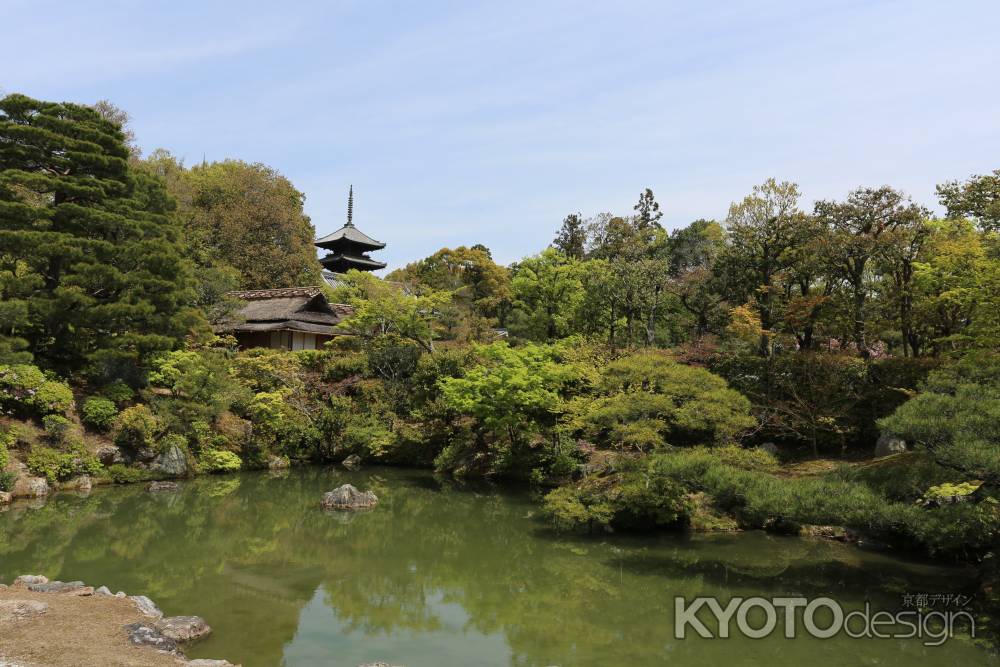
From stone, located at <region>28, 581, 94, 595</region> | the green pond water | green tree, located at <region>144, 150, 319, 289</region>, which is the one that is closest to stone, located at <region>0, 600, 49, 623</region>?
stone, located at <region>28, 581, 94, 595</region>

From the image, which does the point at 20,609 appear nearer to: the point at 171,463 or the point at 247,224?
the point at 171,463

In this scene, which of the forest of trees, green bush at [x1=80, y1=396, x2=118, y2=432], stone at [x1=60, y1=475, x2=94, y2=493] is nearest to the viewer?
the forest of trees

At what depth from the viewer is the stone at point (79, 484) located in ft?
44.9

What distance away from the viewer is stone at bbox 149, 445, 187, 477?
15172mm

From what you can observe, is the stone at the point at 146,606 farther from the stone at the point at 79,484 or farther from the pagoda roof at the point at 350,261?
the pagoda roof at the point at 350,261

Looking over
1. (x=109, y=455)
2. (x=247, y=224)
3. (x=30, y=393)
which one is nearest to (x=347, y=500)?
(x=109, y=455)

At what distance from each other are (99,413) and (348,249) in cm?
2436

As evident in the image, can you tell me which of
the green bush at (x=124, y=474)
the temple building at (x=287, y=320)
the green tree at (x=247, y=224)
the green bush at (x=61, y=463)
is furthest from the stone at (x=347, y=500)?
the green tree at (x=247, y=224)

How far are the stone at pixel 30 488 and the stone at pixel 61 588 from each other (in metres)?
6.32

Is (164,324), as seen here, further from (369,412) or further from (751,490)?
(751,490)

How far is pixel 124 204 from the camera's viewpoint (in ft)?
54.5

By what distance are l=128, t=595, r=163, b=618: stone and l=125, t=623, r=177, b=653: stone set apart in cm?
58

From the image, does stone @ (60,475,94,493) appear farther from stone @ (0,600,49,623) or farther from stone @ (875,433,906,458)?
stone @ (875,433,906,458)

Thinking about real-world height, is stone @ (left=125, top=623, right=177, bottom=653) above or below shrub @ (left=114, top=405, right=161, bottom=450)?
below
